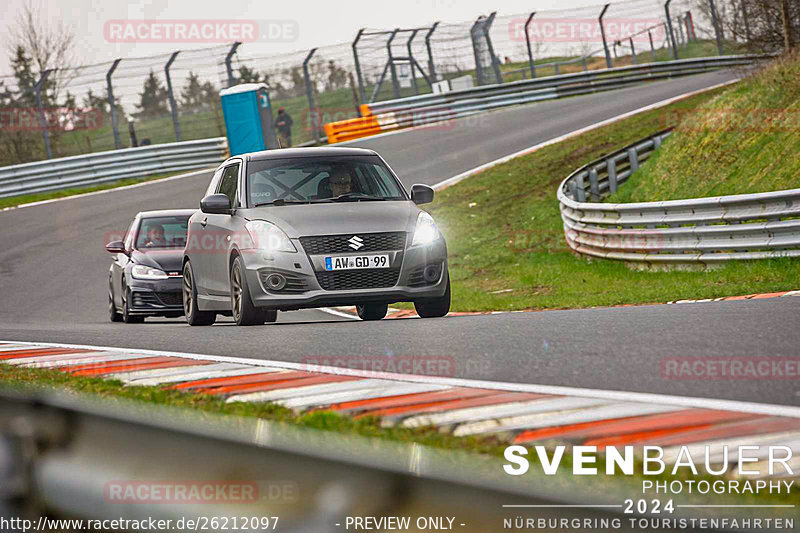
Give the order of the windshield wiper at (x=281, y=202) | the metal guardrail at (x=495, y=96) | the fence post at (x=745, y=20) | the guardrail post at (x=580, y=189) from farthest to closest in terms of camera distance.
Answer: the metal guardrail at (x=495, y=96) → the fence post at (x=745, y=20) → the guardrail post at (x=580, y=189) → the windshield wiper at (x=281, y=202)

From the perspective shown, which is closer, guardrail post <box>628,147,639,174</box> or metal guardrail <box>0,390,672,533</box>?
metal guardrail <box>0,390,672,533</box>

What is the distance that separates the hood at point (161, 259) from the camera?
13602 millimetres

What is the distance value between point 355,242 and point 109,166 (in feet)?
76.7

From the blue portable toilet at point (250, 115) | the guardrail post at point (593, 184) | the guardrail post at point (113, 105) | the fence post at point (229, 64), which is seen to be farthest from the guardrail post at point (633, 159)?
the guardrail post at point (113, 105)

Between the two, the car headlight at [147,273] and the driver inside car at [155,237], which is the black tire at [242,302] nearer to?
the car headlight at [147,273]

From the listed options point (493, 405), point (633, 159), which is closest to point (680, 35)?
point (633, 159)

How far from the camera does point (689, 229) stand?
1439 centimetres

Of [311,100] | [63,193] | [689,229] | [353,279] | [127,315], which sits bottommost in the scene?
[689,229]

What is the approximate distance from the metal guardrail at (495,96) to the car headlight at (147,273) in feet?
65.2

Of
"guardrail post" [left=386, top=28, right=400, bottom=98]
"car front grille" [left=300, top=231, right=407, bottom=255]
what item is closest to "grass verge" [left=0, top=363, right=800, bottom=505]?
"car front grille" [left=300, top=231, right=407, bottom=255]

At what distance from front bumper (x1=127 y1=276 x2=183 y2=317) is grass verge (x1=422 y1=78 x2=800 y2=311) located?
3732 millimetres

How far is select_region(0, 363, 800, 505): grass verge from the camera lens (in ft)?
10.4

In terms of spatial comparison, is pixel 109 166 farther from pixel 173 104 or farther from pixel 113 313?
pixel 113 313

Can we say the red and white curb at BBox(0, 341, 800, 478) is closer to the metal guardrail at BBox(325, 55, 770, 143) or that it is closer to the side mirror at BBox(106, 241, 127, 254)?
the side mirror at BBox(106, 241, 127, 254)
